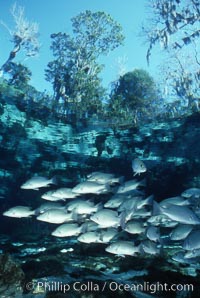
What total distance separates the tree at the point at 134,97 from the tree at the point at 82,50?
152 cm

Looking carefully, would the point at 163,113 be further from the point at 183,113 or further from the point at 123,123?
the point at 123,123

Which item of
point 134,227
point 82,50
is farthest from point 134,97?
point 134,227

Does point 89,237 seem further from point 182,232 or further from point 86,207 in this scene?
point 182,232

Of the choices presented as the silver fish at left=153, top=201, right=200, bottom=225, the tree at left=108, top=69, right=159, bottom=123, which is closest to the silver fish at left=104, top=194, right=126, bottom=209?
the silver fish at left=153, top=201, right=200, bottom=225

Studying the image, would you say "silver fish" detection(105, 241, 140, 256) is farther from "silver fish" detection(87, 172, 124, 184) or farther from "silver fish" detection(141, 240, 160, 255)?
"silver fish" detection(87, 172, 124, 184)

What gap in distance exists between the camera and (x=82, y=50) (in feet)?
65.1

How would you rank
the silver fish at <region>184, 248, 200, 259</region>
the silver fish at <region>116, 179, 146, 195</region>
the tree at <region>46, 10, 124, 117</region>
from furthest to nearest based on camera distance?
the tree at <region>46, 10, 124, 117</region> → the silver fish at <region>116, 179, 146, 195</region> → the silver fish at <region>184, 248, 200, 259</region>

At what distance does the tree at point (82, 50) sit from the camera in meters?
18.5

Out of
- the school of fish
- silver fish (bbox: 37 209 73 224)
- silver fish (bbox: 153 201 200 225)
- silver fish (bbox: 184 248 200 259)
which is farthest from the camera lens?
silver fish (bbox: 37 209 73 224)

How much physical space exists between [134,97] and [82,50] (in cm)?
523

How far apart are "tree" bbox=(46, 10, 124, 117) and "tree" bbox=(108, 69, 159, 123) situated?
4.98 ft

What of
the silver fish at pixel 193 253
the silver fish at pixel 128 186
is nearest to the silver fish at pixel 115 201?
the silver fish at pixel 128 186

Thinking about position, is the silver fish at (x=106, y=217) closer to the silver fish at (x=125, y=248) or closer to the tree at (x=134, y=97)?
the silver fish at (x=125, y=248)

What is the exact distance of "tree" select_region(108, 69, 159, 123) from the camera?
15.2 meters
